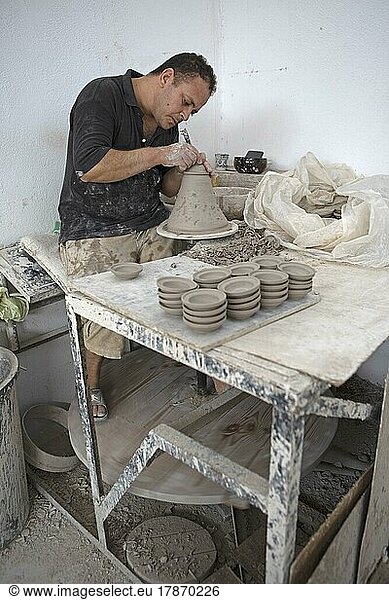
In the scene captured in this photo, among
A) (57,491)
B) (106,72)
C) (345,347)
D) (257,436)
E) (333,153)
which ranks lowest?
(57,491)

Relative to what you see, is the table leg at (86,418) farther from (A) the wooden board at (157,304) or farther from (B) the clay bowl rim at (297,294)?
(B) the clay bowl rim at (297,294)

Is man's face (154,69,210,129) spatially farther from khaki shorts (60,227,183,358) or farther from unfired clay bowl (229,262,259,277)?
unfired clay bowl (229,262,259,277)

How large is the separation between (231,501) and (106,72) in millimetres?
1778

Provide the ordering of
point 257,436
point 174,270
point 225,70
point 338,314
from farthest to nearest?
point 225,70, point 257,436, point 174,270, point 338,314

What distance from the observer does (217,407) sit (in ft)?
5.90

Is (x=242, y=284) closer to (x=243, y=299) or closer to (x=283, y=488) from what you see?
(x=243, y=299)

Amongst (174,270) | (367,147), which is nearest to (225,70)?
(367,147)

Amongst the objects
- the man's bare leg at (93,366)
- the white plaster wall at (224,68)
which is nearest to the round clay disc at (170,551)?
the man's bare leg at (93,366)

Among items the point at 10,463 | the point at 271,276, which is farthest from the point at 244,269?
the point at 10,463

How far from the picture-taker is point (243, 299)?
110 centimetres

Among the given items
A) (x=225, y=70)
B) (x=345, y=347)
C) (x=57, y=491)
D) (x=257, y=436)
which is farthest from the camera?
(x=225, y=70)

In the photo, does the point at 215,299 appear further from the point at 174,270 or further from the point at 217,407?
the point at 217,407

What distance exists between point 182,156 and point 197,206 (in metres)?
0.17

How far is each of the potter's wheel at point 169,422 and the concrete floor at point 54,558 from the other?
0.88 feet
